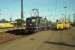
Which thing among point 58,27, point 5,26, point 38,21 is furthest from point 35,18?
point 5,26

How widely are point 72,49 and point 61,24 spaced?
165 ft

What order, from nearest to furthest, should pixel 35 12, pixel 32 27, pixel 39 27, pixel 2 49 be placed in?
pixel 2 49 < pixel 32 27 < pixel 39 27 < pixel 35 12

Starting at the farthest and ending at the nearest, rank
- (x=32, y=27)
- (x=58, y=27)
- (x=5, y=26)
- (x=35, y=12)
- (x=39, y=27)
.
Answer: (x=5, y=26)
(x=35, y=12)
(x=58, y=27)
(x=39, y=27)
(x=32, y=27)

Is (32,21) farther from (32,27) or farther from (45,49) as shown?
(45,49)

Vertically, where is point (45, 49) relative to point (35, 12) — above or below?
below

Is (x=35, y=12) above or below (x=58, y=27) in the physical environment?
above

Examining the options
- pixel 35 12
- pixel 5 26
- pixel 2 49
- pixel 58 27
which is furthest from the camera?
pixel 5 26

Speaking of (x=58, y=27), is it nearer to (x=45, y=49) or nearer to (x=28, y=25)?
(x=28, y=25)

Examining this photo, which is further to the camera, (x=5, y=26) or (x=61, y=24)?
→ (x=5, y=26)

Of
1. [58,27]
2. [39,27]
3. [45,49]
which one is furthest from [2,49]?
[58,27]

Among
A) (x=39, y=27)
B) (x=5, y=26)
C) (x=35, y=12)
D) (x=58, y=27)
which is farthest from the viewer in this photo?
(x=5, y=26)

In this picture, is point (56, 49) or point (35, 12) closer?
point (56, 49)

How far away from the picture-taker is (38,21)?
168 ft

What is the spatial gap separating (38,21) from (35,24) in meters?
1.95
